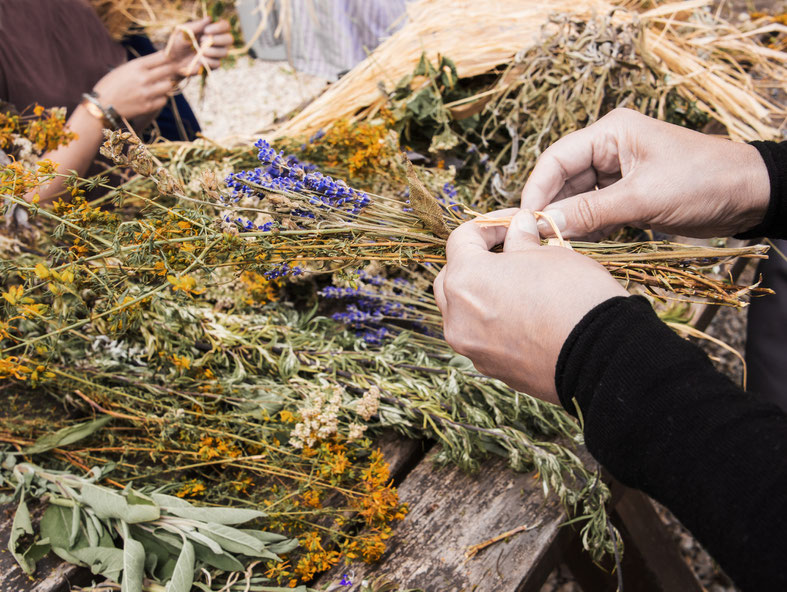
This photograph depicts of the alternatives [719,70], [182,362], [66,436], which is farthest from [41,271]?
[719,70]

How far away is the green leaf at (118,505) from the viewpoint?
938 millimetres

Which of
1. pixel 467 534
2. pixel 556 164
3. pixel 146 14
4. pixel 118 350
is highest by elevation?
pixel 146 14

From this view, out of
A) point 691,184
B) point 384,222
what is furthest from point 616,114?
point 384,222

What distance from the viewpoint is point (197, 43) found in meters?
1.92

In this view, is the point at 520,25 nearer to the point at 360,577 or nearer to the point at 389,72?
the point at 389,72

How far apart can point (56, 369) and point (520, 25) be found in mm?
1780

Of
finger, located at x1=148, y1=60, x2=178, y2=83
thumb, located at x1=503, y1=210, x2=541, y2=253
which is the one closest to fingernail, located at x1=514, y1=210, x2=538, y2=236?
thumb, located at x1=503, y1=210, x2=541, y2=253

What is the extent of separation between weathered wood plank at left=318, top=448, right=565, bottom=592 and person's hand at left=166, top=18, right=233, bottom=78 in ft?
5.62

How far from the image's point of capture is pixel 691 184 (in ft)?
3.01

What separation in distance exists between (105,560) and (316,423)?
446mm

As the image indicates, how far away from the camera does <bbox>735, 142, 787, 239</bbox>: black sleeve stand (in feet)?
3.04

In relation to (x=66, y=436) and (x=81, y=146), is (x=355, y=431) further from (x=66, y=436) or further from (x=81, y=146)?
(x=81, y=146)

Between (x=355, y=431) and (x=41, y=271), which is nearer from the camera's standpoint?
(x=41, y=271)

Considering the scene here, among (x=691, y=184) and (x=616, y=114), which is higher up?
(x=616, y=114)
